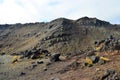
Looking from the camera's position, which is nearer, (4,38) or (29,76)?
(29,76)

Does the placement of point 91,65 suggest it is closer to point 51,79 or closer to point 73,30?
point 51,79

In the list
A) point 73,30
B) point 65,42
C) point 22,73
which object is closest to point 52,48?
point 65,42

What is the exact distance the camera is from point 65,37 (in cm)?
6688

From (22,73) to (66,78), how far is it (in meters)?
8.69

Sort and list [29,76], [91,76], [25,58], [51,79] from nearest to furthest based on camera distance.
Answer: [91,76] < [51,79] < [29,76] < [25,58]

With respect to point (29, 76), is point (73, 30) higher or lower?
higher

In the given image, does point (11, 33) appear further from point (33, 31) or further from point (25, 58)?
point (25, 58)

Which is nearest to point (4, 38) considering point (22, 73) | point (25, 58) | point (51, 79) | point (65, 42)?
point (65, 42)

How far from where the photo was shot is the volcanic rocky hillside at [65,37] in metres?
62.8

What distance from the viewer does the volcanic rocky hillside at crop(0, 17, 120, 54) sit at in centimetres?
6285

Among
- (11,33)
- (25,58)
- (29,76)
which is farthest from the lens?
Result: (11,33)

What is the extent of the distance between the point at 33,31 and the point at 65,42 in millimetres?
27837

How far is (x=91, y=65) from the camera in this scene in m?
32.1

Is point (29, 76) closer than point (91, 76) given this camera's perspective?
No
